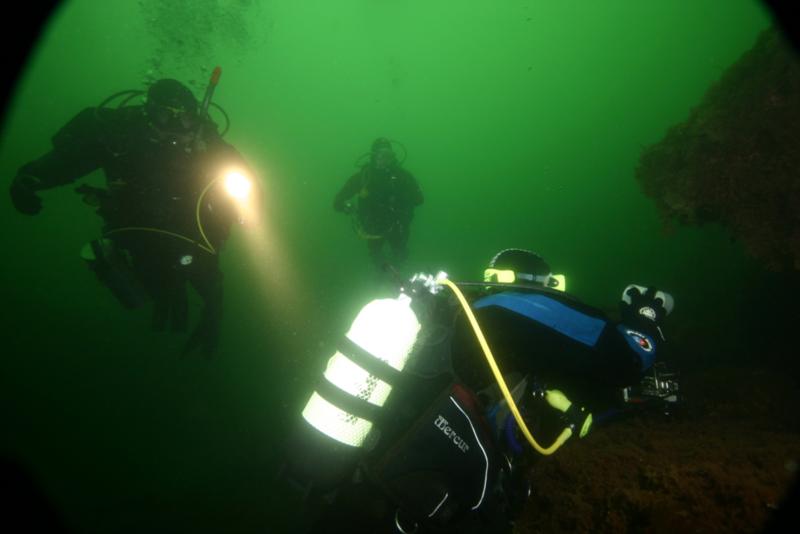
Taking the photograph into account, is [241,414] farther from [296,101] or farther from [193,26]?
[296,101]

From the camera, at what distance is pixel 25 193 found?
188 inches

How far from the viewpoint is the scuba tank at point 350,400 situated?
1953 mm

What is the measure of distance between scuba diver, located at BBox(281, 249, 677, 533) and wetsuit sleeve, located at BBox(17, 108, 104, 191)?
5.18 metres

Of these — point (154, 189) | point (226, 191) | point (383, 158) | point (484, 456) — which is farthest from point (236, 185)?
point (383, 158)

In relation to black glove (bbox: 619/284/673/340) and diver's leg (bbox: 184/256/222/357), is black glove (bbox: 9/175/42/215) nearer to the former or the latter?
diver's leg (bbox: 184/256/222/357)

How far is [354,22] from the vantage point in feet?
228

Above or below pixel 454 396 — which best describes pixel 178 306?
below


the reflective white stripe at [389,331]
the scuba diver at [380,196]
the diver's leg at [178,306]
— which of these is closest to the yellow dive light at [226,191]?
the diver's leg at [178,306]

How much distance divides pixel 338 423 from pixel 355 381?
24 centimetres

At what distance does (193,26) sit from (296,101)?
3664cm

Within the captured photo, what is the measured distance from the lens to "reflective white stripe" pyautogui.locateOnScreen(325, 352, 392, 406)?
6.61 feet

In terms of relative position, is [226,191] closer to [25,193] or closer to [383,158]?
[25,193]

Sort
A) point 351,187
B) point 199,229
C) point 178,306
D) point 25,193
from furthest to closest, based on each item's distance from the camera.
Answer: point 351,187
point 178,306
point 25,193
point 199,229

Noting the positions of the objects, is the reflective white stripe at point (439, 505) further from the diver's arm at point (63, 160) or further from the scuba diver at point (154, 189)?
the diver's arm at point (63, 160)
